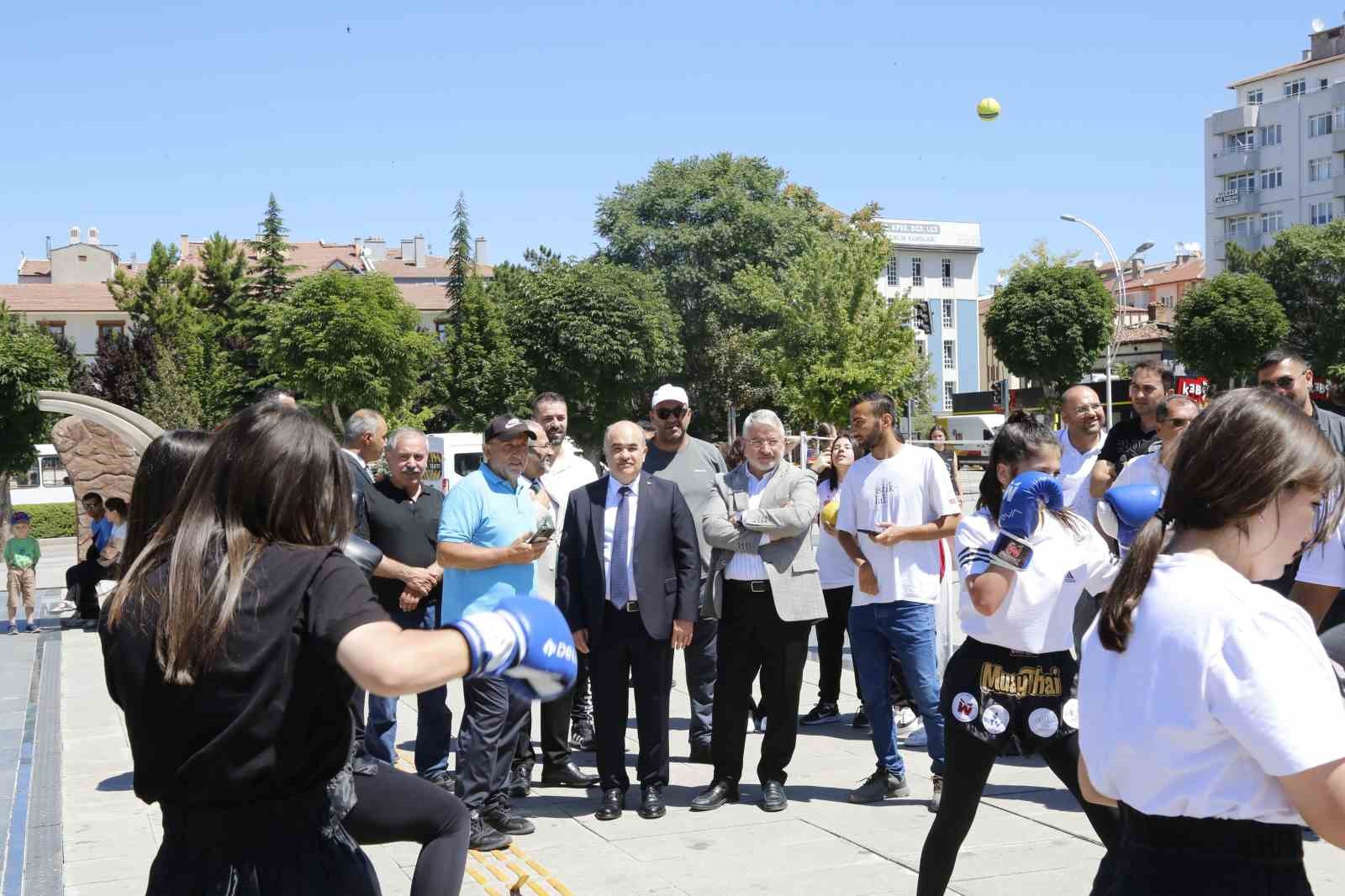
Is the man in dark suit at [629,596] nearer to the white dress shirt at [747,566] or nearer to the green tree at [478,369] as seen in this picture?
the white dress shirt at [747,566]

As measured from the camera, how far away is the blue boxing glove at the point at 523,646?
232 cm

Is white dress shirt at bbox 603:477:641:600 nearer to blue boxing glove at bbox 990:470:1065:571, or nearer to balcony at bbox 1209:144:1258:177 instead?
blue boxing glove at bbox 990:470:1065:571

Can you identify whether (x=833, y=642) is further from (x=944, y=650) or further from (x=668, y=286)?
(x=668, y=286)

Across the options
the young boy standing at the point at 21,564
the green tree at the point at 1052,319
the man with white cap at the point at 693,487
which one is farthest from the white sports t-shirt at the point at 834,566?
the green tree at the point at 1052,319

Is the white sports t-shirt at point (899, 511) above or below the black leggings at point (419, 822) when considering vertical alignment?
above

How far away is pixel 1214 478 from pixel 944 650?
22.8 ft

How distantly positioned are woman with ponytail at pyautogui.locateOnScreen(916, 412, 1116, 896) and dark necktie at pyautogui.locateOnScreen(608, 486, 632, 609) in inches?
101

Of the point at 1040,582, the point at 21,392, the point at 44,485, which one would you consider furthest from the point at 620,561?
the point at 44,485

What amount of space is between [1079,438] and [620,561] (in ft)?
10.4

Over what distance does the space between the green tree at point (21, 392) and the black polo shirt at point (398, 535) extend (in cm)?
1479

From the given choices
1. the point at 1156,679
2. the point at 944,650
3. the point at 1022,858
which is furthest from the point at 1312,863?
the point at 1156,679

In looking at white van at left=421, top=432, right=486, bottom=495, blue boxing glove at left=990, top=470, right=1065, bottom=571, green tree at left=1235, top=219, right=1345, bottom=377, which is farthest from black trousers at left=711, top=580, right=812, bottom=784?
green tree at left=1235, top=219, right=1345, bottom=377

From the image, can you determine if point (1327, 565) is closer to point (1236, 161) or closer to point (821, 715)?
point (821, 715)

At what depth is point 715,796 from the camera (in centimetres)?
684
